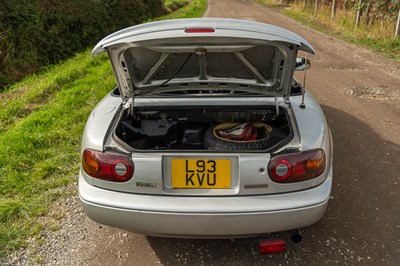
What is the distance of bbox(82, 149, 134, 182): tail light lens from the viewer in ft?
6.75

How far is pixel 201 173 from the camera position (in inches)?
79.7

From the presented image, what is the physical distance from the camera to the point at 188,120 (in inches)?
110

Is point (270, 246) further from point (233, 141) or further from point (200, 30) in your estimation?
point (200, 30)

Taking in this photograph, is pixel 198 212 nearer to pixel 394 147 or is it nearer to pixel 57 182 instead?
pixel 57 182

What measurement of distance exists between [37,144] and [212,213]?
3.07 metres

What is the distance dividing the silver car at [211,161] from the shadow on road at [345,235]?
0.48 meters

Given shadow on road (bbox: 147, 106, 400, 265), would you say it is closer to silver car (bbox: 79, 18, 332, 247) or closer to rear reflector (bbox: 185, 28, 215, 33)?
silver car (bbox: 79, 18, 332, 247)

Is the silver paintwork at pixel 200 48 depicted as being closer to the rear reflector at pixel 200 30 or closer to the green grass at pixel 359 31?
the rear reflector at pixel 200 30

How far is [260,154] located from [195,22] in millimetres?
968

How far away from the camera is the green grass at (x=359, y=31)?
9773 millimetres

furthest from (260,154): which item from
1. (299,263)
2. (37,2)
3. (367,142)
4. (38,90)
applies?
(37,2)

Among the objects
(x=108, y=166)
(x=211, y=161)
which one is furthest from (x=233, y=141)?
(x=108, y=166)

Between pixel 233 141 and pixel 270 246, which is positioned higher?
pixel 233 141

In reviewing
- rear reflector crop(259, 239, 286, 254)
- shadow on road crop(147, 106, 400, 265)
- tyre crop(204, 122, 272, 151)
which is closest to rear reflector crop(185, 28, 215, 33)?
tyre crop(204, 122, 272, 151)
